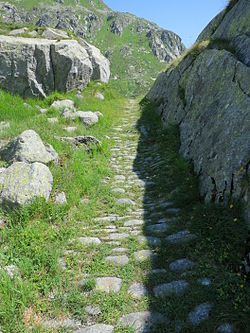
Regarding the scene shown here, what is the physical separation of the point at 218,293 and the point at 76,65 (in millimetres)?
15919

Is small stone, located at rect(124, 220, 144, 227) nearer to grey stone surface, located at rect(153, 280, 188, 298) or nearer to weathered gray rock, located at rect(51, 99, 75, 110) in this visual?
grey stone surface, located at rect(153, 280, 188, 298)

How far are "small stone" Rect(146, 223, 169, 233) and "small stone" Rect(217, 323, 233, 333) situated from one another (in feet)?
7.58

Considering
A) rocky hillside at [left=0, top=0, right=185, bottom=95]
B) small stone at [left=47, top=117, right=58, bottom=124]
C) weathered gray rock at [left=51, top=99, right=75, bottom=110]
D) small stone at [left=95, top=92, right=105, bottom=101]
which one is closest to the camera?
small stone at [left=47, top=117, right=58, bottom=124]

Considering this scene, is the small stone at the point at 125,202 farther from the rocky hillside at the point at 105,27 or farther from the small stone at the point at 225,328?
the rocky hillside at the point at 105,27

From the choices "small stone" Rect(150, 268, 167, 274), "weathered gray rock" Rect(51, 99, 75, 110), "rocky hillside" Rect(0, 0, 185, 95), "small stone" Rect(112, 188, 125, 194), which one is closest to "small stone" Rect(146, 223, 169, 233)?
"small stone" Rect(150, 268, 167, 274)

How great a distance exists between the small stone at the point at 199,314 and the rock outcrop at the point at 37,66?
1394 cm

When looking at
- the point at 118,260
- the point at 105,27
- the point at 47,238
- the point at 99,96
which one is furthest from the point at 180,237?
the point at 105,27

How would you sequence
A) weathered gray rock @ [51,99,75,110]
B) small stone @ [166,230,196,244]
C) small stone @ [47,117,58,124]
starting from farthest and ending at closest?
weathered gray rock @ [51,99,75,110] → small stone @ [47,117,58,124] → small stone @ [166,230,196,244]

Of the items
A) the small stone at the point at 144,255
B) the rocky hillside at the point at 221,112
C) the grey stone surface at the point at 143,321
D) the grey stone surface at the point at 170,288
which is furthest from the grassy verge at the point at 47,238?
the rocky hillside at the point at 221,112

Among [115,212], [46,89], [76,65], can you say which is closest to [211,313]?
[115,212]

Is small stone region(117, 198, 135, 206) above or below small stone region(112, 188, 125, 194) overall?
above

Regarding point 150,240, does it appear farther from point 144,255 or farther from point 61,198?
point 61,198

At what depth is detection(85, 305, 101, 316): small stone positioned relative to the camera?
3376mm

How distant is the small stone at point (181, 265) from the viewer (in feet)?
13.5
